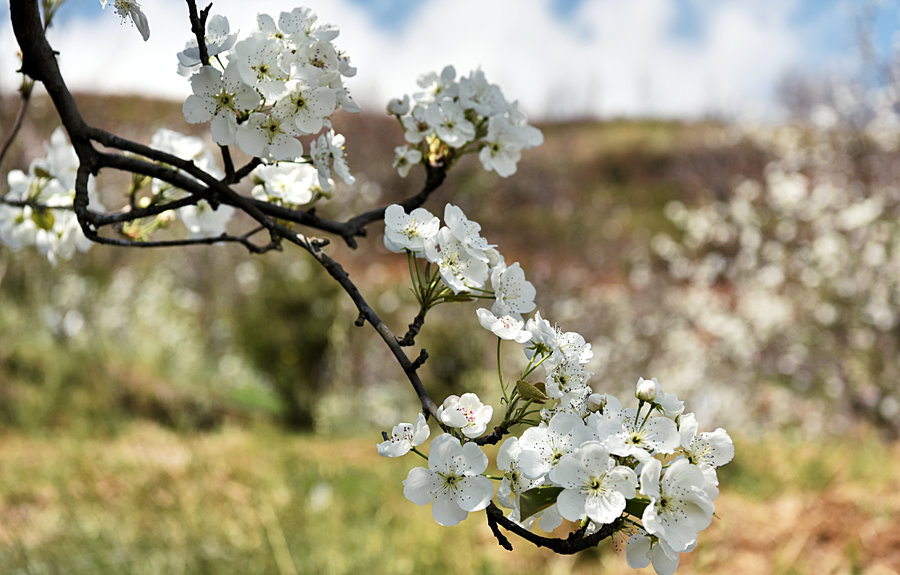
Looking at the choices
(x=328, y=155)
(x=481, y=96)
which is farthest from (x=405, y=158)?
(x=328, y=155)

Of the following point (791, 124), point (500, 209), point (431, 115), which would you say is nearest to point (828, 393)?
point (431, 115)

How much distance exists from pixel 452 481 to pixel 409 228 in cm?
27

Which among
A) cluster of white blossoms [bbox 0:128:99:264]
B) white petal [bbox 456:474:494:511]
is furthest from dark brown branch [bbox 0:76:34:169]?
white petal [bbox 456:474:494:511]

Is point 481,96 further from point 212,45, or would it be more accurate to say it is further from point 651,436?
point 651,436

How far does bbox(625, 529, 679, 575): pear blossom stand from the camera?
636 mm

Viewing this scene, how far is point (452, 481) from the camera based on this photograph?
2.16 ft

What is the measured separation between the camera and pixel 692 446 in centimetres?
67

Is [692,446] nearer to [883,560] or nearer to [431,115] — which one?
[431,115]

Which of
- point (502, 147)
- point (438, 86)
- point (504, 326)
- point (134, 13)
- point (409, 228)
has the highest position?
point (438, 86)

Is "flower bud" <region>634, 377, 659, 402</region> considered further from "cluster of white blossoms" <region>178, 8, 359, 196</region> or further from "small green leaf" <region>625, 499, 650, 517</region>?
"cluster of white blossoms" <region>178, 8, 359, 196</region>

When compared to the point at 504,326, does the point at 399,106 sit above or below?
above

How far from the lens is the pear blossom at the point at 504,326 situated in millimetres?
718

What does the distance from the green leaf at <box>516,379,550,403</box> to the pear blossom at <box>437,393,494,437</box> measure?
4 cm

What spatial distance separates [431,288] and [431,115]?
456mm
